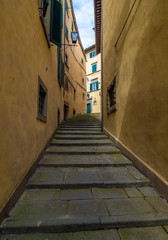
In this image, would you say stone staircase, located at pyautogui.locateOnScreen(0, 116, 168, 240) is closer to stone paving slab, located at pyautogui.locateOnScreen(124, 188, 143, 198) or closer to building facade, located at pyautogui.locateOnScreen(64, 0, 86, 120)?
stone paving slab, located at pyautogui.locateOnScreen(124, 188, 143, 198)

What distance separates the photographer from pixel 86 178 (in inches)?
109

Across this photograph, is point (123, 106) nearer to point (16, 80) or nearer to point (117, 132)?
Answer: point (117, 132)

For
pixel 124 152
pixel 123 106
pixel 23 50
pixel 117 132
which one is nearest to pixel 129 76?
pixel 123 106

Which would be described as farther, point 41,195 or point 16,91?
point 41,195

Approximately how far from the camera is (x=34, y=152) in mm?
3115

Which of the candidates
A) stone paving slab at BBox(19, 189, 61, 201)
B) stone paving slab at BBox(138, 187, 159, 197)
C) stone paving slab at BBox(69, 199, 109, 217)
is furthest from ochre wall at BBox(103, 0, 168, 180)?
stone paving slab at BBox(19, 189, 61, 201)

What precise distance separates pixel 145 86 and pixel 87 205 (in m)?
2.78

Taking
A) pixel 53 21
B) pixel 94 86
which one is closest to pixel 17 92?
pixel 53 21

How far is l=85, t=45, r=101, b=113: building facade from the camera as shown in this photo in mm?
20422

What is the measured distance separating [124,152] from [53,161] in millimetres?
2260

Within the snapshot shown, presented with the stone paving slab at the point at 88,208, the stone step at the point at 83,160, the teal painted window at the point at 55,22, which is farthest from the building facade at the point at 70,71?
the stone paving slab at the point at 88,208

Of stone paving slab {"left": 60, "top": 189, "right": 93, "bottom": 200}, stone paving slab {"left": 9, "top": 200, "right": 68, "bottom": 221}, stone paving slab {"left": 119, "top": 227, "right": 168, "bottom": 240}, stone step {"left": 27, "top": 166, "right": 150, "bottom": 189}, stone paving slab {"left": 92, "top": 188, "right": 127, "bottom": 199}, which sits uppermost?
stone step {"left": 27, "top": 166, "right": 150, "bottom": 189}

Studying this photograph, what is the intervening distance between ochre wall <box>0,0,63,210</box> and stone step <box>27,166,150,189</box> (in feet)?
1.34

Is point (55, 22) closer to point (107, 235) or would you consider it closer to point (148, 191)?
point (148, 191)
